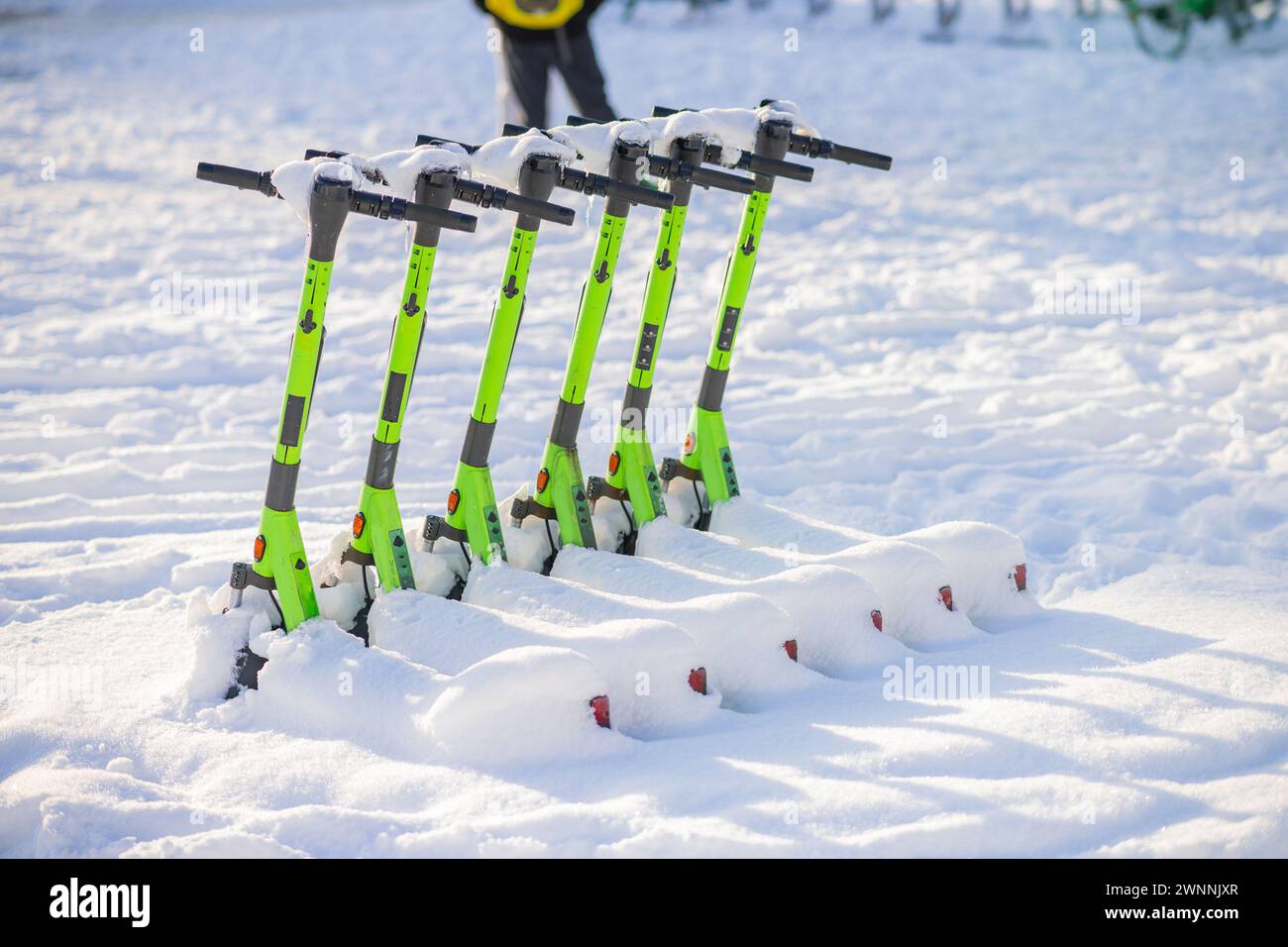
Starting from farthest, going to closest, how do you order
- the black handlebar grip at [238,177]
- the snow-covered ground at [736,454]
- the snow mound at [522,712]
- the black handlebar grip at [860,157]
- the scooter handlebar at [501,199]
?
the black handlebar grip at [860,157] < the scooter handlebar at [501,199] < the black handlebar grip at [238,177] < the snow mound at [522,712] < the snow-covered ground at [736,454]

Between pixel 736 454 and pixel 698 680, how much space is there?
8.32 ft

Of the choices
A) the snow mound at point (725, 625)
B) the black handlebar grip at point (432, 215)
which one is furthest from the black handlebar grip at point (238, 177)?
the snow mound at point (725, 625)

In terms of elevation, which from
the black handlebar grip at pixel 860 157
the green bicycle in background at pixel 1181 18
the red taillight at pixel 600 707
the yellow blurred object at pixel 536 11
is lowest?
the red taillight at pixel 600 707

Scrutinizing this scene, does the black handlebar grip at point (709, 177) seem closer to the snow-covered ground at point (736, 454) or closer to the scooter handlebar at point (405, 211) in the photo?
the scooter handlebar at point (405, 211)

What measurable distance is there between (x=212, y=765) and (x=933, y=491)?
3.11 meters

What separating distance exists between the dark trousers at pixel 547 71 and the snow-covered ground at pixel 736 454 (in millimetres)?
934

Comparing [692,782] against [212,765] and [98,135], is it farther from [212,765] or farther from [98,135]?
[98,135]

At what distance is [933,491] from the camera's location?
5.69 meters

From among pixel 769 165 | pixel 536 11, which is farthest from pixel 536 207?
pixel 536 11

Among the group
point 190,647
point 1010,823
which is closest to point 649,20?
point 190,647

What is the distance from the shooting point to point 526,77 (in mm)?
9484

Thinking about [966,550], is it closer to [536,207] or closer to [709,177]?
[709,177]

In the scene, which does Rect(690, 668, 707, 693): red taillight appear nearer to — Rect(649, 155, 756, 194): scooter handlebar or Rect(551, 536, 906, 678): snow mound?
Rect(551, 536, 906, 678): snow mound

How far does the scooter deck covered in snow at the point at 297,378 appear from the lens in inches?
143
